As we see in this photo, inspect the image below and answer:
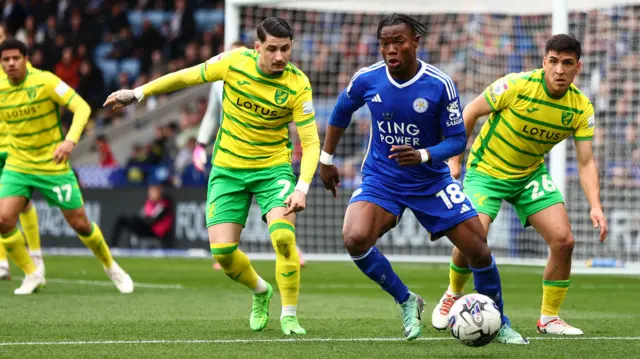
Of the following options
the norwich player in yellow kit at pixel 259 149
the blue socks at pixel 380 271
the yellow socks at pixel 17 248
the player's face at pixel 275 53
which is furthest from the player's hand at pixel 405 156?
the yellow socks at pixel 17 248

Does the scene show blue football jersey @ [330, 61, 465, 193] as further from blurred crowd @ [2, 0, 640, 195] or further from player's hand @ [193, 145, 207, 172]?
blurred crowd @ [2, 0, 640, 195]

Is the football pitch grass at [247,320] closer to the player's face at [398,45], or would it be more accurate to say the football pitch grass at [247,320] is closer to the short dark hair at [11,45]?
the player's face at [398,45]

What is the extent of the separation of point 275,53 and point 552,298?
8.81ft

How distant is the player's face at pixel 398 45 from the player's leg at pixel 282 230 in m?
1.47

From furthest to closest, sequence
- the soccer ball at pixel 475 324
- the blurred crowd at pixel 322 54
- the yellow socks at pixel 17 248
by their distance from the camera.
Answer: the blurred crowd at pixel 322 54, the yellow socks at pixel 17 248, the soccer ball at pixel 475 324

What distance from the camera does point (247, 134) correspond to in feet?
27.0

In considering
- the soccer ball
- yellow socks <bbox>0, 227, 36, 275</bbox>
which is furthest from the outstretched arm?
yellow socks <bbox>0, 227, 36, 275</bbox>

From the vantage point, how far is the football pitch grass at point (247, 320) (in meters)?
6.91

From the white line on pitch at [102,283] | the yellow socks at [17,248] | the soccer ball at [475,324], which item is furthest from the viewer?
the white line on pitch at [102,283]

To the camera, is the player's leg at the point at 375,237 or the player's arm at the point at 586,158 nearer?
the player's leg at the point at 375,237

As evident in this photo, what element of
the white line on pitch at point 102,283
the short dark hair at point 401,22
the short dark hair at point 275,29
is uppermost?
the short dark hair at point 275,29

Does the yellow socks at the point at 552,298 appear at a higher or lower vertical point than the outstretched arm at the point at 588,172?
lower

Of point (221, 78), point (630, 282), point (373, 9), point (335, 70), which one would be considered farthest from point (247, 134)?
point (335, 70)

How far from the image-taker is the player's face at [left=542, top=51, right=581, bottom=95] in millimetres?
8078
